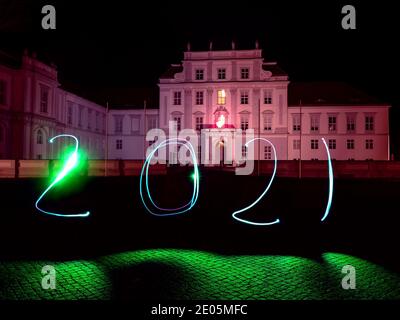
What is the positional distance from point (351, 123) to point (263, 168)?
22.8m

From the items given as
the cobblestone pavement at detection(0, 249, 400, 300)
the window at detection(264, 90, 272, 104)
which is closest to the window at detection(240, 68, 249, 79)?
the window at detection(264, 90, 272, 104)

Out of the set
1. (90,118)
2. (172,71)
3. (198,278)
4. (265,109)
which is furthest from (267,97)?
(198,278)

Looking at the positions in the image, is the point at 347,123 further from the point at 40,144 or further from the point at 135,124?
the point at 40,144

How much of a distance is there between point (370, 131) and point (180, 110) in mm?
24569

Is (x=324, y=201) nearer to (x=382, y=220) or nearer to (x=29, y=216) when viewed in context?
(x=382, y=220)

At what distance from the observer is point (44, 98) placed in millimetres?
33562

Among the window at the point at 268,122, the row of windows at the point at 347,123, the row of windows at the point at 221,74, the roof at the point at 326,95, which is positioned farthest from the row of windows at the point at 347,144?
the row of windows at the point at 221,74

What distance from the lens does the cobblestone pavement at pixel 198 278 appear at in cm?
434

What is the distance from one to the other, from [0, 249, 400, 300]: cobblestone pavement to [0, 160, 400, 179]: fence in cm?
1738

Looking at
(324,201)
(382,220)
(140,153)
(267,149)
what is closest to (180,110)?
(140,153)

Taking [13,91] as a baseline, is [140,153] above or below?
below

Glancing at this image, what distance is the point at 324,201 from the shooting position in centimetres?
1247

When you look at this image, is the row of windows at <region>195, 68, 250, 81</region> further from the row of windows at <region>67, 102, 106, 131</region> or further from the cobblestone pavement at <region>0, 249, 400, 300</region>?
the cobblestone pavement at <region>0, 249, 400, 300</region>

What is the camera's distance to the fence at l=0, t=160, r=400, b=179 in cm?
2109
